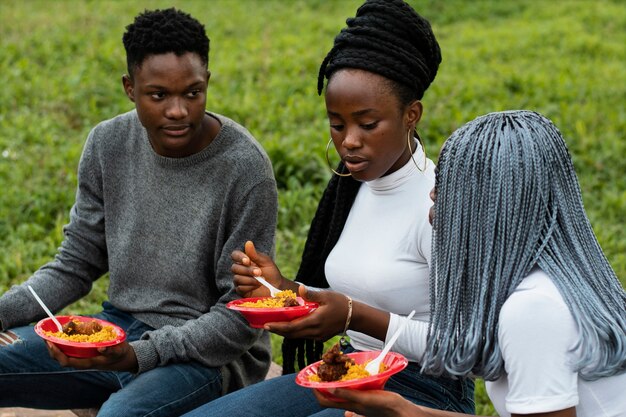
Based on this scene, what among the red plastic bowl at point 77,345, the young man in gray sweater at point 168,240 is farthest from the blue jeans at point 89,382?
the red plastic bowl at point 77,345

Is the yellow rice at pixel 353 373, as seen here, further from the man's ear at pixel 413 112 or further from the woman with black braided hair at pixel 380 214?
the man's ear at pixel 413 112

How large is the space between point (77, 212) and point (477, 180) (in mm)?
1674

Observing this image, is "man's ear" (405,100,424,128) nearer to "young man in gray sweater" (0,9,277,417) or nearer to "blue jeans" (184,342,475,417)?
"young man in gray sweater" (0,9,277,417)

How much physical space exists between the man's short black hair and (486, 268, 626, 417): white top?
150 centimetres

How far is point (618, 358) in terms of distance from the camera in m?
2.13

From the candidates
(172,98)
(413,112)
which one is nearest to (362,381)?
(413,112)

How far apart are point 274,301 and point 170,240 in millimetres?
684

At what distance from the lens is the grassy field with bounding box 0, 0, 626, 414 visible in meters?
5.60

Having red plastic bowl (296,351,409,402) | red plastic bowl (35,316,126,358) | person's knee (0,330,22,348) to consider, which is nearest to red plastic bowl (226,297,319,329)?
red plastic bowl (296,351,409,402)

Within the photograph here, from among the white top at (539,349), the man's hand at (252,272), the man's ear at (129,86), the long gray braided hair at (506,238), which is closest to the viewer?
the white top at (539,349)

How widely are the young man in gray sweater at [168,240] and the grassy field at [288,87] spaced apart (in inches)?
52.8

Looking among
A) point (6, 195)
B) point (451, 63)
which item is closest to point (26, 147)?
point (6, 195)

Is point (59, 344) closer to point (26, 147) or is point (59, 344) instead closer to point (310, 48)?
point (26, 147)

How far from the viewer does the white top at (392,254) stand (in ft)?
8.94
